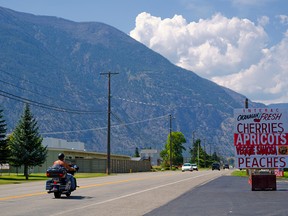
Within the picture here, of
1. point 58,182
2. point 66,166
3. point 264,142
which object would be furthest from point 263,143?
point 58,182

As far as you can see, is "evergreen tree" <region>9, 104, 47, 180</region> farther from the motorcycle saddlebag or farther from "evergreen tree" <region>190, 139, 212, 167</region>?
"evergreen tree" <region>190, 139, 212, 167</region>

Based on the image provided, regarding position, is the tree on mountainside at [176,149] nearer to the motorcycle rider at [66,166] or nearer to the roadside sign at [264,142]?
the roadside sign at [264,142]

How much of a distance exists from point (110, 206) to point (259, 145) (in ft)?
36.0

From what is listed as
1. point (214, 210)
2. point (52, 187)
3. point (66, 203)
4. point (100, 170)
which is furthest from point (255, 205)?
point (100, 170)

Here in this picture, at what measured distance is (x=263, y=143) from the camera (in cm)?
2625

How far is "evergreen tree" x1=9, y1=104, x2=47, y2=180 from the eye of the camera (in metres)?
63.1

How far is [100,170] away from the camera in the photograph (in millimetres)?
89062

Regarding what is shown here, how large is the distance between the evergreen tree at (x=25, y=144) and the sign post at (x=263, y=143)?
40.7 meters

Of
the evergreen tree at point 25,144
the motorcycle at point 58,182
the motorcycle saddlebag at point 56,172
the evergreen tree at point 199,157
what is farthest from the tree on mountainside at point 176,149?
the motorcycle saddlebag at point 56,172

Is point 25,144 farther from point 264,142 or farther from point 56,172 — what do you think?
point 56,172

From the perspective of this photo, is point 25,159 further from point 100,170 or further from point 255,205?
point 255,205

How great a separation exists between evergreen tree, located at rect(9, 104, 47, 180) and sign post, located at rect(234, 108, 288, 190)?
40655mm

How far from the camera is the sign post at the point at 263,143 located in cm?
2612

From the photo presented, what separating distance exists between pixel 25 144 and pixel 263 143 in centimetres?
4184
